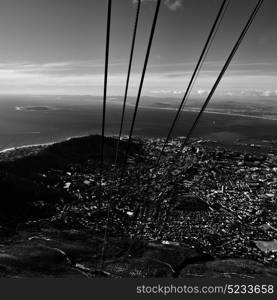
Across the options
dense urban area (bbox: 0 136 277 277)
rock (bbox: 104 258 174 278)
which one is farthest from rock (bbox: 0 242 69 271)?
rock (bbox: 104 258 174 278)

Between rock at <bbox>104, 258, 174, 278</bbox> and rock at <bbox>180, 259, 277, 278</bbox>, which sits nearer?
rock at <bbox>104, 258, 174, 278</bbox>

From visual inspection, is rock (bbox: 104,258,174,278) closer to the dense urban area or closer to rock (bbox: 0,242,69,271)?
the dense urban area

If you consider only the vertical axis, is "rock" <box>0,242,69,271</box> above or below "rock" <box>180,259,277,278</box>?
above

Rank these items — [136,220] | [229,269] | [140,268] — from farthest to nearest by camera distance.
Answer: [136,220] < [229,269] < [140,268]

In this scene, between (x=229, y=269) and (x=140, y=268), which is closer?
(x=140, y=268)

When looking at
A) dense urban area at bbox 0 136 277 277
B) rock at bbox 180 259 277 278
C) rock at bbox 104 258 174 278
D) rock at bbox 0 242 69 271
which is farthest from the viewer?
dense urban area at bbox 0 136 277 277

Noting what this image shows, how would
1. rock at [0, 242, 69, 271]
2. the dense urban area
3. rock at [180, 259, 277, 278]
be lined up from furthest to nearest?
1. the dense urban area
2. rock at [180, 259, 277, 278]
3. rock at [0, 242, 69, 271]

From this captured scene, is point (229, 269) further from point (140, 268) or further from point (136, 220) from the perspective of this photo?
point (136, 220)

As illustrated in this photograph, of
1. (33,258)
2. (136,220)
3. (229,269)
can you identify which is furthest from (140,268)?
(136,220)

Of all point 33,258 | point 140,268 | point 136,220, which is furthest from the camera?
point 136,220

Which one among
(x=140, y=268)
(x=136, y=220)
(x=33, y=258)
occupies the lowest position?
(x=136, y=220)
